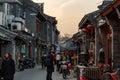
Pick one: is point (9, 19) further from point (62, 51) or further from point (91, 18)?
point (91, 18)

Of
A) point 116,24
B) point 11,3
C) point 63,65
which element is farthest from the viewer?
point 11,3

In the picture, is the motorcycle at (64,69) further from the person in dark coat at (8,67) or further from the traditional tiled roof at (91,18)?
the person in dark coat at (8,67)

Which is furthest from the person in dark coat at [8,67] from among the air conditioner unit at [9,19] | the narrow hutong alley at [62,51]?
the air conditioner unit at [9,19]

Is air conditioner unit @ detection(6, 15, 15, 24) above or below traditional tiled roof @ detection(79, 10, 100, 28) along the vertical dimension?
above

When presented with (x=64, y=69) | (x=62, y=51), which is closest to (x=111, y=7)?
(x=64, y=69)

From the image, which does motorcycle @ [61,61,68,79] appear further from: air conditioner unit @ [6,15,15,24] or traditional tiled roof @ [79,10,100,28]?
air conditioner unit @ [6,15,15,24]

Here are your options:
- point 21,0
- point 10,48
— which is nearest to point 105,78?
point 10,48

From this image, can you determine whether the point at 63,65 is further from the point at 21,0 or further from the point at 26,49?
the point at 21,0

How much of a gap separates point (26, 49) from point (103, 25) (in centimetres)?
3203

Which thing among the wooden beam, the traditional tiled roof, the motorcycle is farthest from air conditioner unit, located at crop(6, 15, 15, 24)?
the wooden beam

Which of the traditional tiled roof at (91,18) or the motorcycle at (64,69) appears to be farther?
the motorcycle at (64,69)

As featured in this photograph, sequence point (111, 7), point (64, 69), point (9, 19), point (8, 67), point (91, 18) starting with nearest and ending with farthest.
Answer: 1. point (8, 67)
2. point (111, 7)
3. point (64, 69)
4. point (91, 18)
5. point (9, 19)

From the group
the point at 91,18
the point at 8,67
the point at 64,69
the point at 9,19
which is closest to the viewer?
the point at 8,67

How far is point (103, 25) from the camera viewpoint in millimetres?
27484
